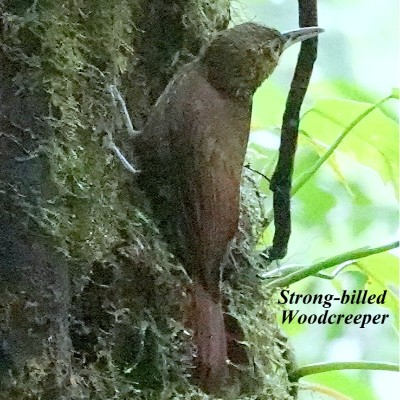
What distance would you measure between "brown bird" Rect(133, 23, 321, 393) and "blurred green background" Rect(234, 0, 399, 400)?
0.77 ft

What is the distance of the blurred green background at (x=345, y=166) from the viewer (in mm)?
1104

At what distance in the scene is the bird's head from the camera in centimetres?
85

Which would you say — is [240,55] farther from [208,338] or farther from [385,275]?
[385,275]

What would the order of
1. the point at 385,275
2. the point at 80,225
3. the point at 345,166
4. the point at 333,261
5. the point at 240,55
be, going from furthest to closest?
the point at 345,166, the point at 385,275, the point at 333,261, the point at 240,55, the point at 80,225

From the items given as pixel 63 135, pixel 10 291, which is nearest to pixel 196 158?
pixel 63 135

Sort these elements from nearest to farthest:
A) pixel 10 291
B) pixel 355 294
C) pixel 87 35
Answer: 1. pixel 10 291
2. pixel 87 35
3. pixel 355 294

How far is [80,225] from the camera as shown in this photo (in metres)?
0.73

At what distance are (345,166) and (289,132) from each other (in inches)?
12.8

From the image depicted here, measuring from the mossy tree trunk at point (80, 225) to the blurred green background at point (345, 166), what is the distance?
28 cm

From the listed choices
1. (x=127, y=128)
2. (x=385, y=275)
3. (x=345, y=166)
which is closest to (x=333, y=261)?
(x=385, y=275)

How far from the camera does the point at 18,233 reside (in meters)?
0.67

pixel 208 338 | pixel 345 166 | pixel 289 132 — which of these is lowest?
pixel 208 338

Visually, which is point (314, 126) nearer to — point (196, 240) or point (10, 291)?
point (196, 240)

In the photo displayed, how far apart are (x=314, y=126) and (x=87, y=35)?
498 millimetres
